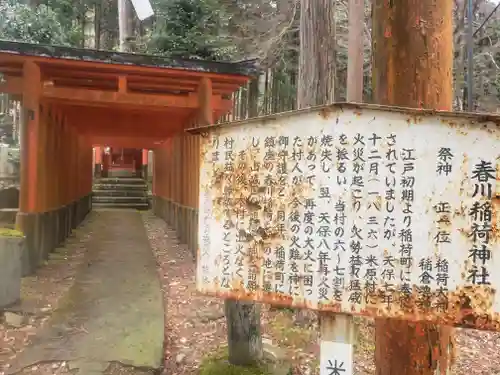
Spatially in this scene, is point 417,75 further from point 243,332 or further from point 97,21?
point 97,21

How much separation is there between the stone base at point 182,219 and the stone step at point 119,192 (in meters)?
4.82

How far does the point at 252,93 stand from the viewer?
15297mm

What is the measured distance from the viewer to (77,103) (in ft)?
25.8

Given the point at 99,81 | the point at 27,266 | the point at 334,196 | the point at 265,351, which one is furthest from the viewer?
the point at 99,81

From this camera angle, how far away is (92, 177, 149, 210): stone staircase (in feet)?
63.1

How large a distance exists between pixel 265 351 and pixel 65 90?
5.57 meters

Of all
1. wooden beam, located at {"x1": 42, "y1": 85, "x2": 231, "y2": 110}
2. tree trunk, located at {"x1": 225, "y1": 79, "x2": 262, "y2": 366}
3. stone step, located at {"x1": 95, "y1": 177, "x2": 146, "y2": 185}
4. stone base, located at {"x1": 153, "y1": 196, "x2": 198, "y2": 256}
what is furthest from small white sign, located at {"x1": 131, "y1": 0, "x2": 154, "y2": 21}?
stone step, located at {"x1": 95, "y1": 177, "x2": 146, "y2": 185}

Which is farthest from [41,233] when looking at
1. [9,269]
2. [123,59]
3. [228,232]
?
[228,232]

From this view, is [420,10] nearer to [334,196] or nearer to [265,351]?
[334,196]

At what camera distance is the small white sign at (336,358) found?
2.12m

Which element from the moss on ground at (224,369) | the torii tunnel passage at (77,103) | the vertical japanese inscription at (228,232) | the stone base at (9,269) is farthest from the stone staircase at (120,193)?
the vertical japanese inscription at (228,232)

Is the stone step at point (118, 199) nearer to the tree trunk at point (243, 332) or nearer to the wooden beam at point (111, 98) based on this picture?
the wooden beam at point (111, 98)

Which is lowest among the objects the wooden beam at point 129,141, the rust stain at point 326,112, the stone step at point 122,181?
the stone step at point 122,181

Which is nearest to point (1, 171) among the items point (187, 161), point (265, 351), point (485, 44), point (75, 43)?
point (75, 43)
